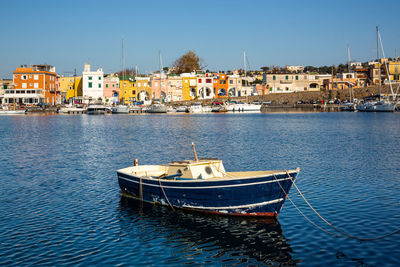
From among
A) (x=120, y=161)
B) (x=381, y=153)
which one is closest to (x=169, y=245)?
(x=120, y=161)

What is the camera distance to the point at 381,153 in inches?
1588

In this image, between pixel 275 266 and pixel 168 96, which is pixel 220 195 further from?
pixel 168 96

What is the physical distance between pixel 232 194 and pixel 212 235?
223 cm

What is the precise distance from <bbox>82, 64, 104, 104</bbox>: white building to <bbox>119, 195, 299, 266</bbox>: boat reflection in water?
119 meters

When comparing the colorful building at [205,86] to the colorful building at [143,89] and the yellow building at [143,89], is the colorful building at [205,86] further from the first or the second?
the colorful building at [143,89]

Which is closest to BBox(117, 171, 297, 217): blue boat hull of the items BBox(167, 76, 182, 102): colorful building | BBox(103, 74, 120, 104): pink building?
BBox(103, 74, 120, 104): pink building

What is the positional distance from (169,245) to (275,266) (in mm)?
4282

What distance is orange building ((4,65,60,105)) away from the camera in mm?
128750

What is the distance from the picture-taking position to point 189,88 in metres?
149

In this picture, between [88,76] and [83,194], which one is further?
[88,76]

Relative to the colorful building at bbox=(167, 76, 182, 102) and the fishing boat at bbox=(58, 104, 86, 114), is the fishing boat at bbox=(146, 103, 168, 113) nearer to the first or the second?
the colorful building at bbox=(167, 76, 182, 102)

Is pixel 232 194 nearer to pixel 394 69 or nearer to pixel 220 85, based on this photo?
pixel 220 85

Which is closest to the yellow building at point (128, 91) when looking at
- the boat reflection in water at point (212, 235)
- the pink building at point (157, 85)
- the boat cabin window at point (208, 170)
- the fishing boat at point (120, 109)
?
the pink building at point (157, 85)

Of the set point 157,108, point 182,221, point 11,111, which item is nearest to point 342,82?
point 157,108
